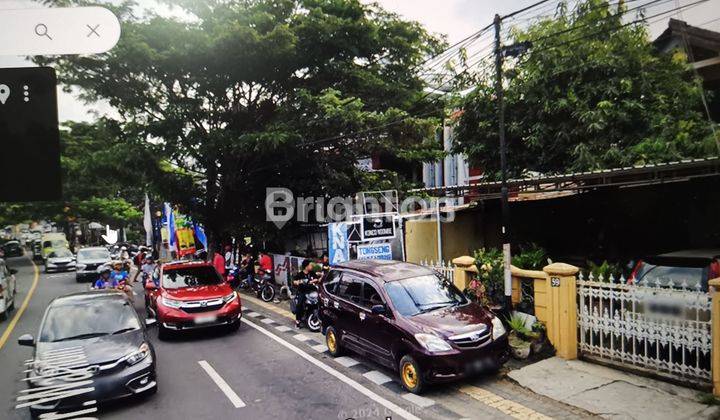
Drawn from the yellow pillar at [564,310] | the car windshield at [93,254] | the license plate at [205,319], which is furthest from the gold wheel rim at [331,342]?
the car windshield at [93,254]

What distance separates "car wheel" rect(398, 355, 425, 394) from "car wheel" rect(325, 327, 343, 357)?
183 cm

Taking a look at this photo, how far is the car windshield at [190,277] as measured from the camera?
10.1 m

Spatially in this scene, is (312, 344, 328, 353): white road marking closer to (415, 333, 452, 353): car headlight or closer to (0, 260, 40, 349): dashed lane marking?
(415, 333, 452, 353): car headlight

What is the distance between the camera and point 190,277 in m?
10.5

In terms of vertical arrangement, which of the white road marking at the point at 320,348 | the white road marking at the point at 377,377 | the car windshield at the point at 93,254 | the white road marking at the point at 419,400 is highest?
the car windshield at the point at 93,254

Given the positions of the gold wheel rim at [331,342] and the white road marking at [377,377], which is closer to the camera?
the white road marking at [377,377]

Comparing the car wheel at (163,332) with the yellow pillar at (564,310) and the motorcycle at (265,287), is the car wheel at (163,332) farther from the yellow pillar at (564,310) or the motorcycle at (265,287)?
the yellow pillar at (564,310)

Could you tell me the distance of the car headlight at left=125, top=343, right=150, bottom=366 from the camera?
6008 mm

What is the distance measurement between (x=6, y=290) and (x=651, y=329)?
625 inches

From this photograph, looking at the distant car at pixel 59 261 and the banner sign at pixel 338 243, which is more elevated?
the banner sign at pixel 338 243

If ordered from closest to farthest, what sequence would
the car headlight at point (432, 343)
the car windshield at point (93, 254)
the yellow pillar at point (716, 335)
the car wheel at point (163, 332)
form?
the yellow pillar at point (716, 335), the car headlight at point (432, 343), the car wheel at point (163, 332), the car windshield at point (93, 254)

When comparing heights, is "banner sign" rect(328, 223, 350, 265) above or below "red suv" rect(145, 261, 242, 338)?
above

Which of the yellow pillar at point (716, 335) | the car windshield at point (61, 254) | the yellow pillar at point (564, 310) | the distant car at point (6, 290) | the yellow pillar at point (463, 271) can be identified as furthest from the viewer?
the car windshield at point (61, 254)

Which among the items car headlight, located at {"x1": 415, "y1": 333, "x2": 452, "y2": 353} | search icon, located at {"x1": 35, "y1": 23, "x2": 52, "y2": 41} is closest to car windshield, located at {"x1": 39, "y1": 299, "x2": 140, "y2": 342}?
car headlight, located at {"x1": 415, "y1": 333, "x2": 452, "y2": 353}
